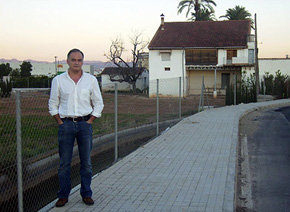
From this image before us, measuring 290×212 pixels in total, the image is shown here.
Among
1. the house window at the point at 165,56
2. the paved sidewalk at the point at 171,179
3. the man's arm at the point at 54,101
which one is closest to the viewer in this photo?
the man's arm at the point at 54,101

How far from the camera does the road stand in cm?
633

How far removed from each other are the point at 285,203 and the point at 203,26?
43.3 metres

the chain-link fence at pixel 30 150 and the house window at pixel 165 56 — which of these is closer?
the chain-link fence at pixel 30 150

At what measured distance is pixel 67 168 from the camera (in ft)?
17.8

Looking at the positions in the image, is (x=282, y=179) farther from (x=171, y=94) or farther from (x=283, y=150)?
(x=171, y=94)

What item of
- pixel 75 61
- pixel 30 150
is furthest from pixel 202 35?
pixel 75 61

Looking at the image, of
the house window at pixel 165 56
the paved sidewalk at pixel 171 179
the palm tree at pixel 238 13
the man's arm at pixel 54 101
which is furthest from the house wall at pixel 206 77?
the man's arm at pixel 54 101

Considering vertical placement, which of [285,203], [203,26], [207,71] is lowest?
[285,203]

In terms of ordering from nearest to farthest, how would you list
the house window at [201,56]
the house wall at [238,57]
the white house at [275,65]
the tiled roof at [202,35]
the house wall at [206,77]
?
the house wall at [238,57] → the tiled roof at [202,35] → the house window at [201,56] → the house wall at [206,77] → the white house at [275,65]

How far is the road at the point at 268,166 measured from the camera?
20.8ft

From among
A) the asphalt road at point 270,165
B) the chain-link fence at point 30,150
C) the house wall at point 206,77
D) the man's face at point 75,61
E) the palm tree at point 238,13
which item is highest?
the palm tree at point 238,13

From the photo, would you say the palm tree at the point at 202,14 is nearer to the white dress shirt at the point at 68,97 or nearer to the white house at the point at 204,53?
the white house at the point at 204,53

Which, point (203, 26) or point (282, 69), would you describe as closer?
point (203, 26)

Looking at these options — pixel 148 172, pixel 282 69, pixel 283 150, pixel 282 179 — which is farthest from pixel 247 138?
pixel 282 69
